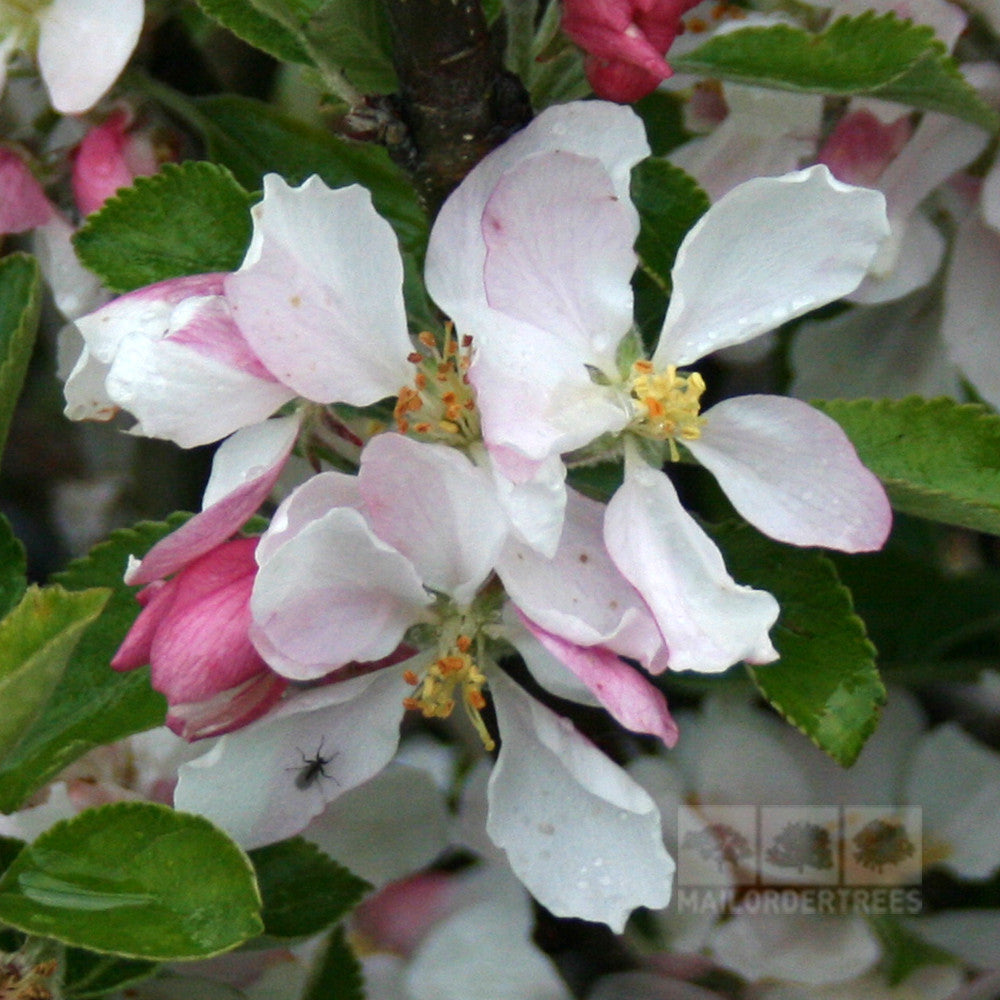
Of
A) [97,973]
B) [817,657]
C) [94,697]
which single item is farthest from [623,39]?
[97,973]

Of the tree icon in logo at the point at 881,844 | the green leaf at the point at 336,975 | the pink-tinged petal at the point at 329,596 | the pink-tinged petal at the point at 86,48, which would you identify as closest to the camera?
the pink-tinged petal at the point at 329,596

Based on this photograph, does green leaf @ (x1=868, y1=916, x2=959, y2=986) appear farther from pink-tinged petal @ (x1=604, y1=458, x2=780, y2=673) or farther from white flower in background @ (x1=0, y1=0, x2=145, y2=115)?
white flower in background @ (x1=0, y1=0, x2=145, y2=115)

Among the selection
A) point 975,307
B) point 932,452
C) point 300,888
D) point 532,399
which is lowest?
point 300,888

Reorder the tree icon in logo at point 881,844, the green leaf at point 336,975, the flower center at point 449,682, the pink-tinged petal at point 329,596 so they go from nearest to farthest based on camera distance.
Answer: the pink-tinged petal at point 329,596 < the flower center at point 449,682 < the green leaf at point 336,975 < the tree icon in logo at point 881,844

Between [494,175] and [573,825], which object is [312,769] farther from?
[494,175]

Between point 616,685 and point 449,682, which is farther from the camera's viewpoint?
point 449,682

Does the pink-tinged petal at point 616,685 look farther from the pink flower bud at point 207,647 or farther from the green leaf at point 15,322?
the green leaf at point 15,322

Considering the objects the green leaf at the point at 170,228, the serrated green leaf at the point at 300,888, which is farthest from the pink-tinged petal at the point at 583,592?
the serrated green leaf at the point at 300,888
